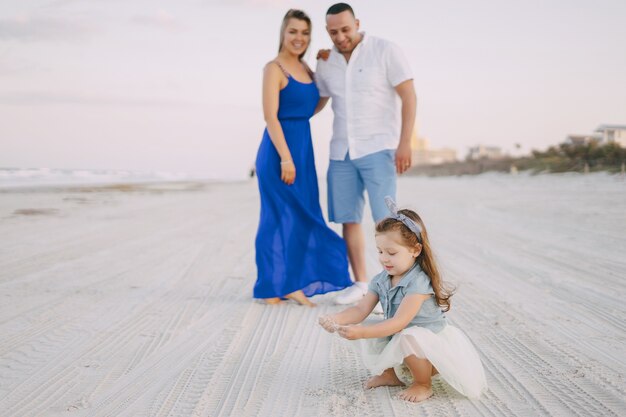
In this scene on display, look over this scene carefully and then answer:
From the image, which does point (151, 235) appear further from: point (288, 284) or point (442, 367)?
point (442, 367)

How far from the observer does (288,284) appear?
432cm

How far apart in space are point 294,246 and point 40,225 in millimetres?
6059

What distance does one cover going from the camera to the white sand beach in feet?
8.20

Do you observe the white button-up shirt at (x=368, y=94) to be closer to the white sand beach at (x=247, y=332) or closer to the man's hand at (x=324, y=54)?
the man's hand at (x=324, y=54)

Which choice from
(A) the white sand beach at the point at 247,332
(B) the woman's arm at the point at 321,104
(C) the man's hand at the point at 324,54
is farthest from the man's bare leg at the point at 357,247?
(C) the man's hand at the point at 324,54

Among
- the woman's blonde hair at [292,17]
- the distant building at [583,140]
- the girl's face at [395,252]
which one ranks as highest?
the woman's blonde hair at [292,17]

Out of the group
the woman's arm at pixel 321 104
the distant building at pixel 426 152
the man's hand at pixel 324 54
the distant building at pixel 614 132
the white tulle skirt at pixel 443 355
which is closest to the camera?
the white tulle skirt at pixel 443 355

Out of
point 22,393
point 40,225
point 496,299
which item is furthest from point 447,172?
point 22,393

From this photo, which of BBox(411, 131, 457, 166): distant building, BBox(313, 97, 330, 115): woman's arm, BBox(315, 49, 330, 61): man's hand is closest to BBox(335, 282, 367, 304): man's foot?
BBox(313, 97, 330, 115): woman's arm

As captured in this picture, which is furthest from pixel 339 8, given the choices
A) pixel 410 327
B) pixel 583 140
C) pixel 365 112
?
pixel 583 140

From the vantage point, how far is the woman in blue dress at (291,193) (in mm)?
4328

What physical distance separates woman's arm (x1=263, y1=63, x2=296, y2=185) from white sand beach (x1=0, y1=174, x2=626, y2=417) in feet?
3.21

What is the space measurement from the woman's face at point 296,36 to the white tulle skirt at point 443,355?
8.38 feet

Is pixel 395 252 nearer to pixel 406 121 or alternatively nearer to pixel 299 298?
pixel 299 298
